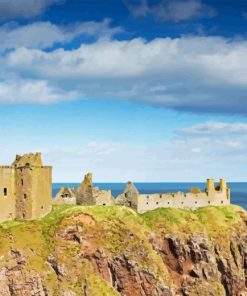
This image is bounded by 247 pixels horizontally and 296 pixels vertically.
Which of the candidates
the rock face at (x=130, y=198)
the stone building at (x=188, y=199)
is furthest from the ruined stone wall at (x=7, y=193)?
the stone building at (x=188, y=199)

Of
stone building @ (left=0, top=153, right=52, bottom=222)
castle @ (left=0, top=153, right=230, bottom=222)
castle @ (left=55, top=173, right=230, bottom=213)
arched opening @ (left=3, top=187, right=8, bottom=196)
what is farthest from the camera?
castle @ (left=55, top=173, right=230, bottom=213)

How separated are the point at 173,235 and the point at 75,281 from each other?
77.0 ft

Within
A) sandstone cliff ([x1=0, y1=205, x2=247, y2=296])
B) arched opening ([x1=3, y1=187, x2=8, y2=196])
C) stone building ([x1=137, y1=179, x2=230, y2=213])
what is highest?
arched opening ([x1=3, y1=187, x2=8, y2=196])

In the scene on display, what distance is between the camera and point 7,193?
103000mm

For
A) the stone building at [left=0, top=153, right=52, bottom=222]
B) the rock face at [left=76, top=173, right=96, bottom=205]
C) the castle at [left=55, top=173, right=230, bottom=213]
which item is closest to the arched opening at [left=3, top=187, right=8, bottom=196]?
the stone building at [left=0, top=153, right=52, bottom=222]

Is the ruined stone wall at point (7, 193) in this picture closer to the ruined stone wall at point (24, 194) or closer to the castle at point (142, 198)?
the ruined stone wall at point (24, 194)

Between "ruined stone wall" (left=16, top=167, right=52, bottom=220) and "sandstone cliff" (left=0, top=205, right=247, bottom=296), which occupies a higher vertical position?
A: "ruined stone wall" (left=16, top=167, right=52, bottom=220)

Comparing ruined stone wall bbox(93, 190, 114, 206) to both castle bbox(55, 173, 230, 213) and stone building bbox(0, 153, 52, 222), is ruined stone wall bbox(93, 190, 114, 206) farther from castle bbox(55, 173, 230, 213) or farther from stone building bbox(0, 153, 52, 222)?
stone building bbox(0, 153, 52, 222)

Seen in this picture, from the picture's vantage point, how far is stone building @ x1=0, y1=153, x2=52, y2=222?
103m

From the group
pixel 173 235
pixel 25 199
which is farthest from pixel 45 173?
pixel 173 235

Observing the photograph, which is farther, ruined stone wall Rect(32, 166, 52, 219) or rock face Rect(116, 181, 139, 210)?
rock face Rect(116, 181, 139, 210)

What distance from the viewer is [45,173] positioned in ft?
357

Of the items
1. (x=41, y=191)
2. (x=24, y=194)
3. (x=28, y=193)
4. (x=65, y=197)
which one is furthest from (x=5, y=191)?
(x=65, y=197)

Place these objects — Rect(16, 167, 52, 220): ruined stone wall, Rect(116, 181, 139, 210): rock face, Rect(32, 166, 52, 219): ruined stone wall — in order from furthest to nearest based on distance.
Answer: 1. Rect(116, 181, 139, 210): rock face
2. Rect(32, 166, 52, 219): ruined stone wall
3. Rect(16, 167, 52, 220): ruined stone wall
